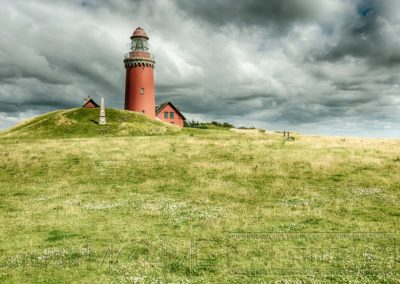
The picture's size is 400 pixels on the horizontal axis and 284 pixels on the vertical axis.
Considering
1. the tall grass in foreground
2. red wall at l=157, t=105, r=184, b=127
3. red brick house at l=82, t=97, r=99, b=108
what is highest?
red brick house at l=82, t=97, r=99, b=108

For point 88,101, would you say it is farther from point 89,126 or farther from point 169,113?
point 89,126

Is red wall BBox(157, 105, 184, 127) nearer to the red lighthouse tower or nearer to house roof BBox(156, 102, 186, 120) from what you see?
house roof BBox(156, 102, 186, 120)

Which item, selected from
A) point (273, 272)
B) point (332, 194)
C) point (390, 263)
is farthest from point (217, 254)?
point (332, 194)

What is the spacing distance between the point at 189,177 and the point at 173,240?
14068 millimetres

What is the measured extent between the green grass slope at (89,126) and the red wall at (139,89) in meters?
5.62

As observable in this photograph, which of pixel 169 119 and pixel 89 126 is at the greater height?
pixel 169 119

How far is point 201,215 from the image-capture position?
18.8m

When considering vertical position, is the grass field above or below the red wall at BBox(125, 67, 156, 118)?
below

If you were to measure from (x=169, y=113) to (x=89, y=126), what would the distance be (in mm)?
37018

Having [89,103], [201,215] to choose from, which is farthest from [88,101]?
[201,215]

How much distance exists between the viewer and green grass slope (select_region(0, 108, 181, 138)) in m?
62.9

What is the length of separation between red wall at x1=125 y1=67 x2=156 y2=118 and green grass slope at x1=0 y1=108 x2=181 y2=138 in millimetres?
5623

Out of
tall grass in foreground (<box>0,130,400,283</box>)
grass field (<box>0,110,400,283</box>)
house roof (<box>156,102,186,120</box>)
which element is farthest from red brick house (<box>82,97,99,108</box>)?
tall grass in foreground (<box>0,130,400,283</box>)

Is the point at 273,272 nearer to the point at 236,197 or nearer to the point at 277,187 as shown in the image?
the point at 236,197
